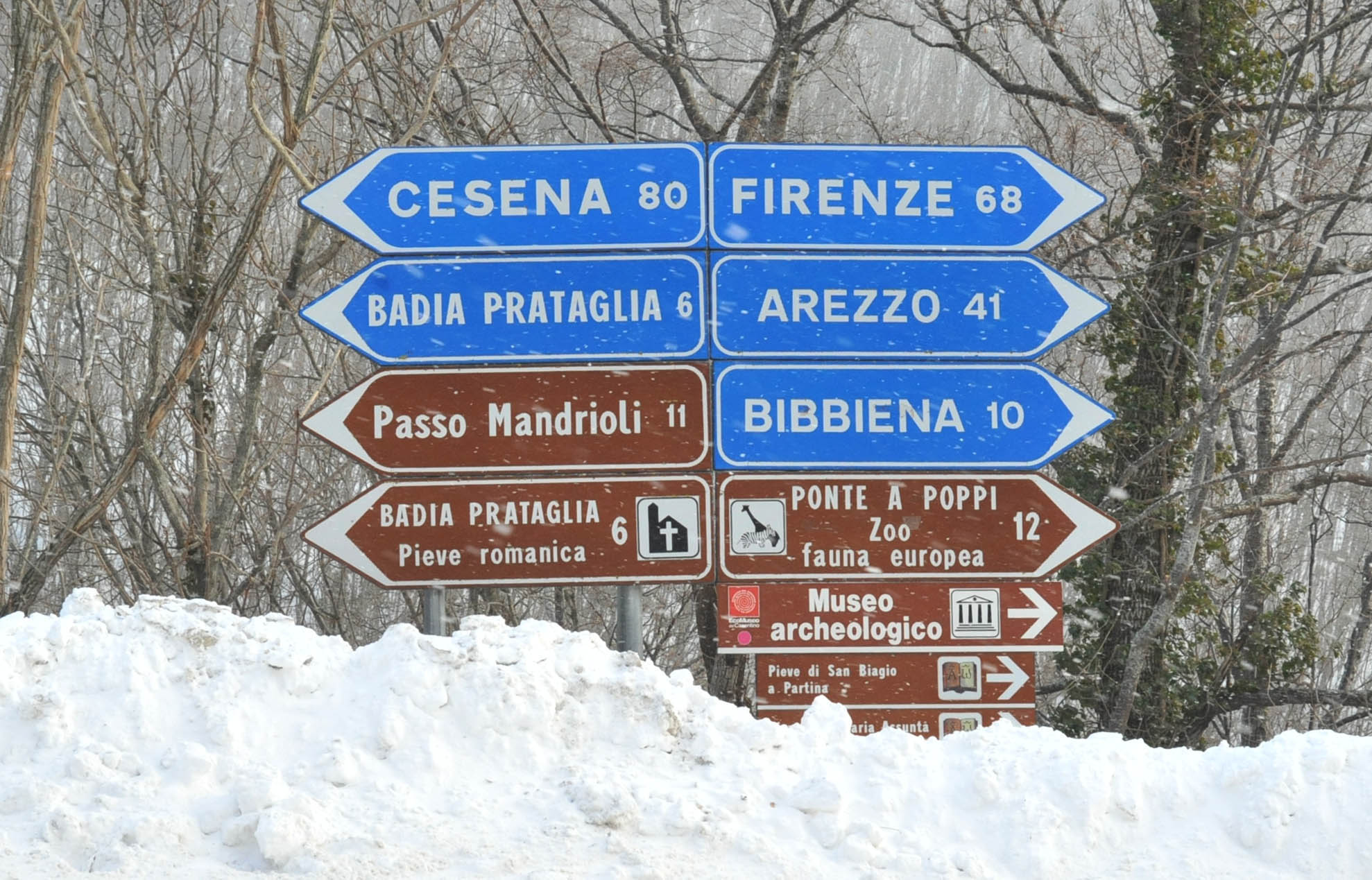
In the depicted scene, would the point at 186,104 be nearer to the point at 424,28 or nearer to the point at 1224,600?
the point at 424,28

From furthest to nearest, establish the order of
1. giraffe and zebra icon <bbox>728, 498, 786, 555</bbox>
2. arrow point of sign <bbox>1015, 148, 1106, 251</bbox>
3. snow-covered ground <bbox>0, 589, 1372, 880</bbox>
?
arrow point of sign <bbox>1015, 148, 1106, 251</bbox> → giraffe and zebra icon <bbox>728, 498, 786, 555</bbox> → snow-covered ground <bbox>0, 589, 1372, 880</bbox>

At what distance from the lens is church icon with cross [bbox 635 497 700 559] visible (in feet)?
14.7

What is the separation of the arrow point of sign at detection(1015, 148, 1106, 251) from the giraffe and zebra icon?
134cm

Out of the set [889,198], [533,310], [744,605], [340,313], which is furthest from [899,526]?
[340,313]

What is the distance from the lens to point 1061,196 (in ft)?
15.1

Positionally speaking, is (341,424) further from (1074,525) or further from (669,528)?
(1074,525)

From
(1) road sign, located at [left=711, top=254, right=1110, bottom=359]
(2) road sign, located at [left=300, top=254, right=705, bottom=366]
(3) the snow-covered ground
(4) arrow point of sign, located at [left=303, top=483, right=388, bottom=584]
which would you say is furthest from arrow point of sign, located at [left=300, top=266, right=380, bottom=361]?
(1) road sign, located at [left=711, top=254, right=1110, bottom=359]

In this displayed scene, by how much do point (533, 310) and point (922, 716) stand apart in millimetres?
2002

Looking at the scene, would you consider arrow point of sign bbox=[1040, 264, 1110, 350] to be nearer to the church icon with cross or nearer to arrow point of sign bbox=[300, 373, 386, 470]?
the church icon with cross

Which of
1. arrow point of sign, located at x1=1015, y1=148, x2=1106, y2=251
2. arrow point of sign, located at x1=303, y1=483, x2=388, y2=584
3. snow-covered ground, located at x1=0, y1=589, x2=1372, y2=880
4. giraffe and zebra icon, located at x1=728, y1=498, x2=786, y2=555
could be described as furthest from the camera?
arrow point of sign, located at x1=1015, y1=148, x2=1106, y2=251

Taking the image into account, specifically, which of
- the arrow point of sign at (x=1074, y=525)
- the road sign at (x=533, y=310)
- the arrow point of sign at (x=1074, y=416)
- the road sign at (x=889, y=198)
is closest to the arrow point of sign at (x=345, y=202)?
the road sign at (x=533, y=310)

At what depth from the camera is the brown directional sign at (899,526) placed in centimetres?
452

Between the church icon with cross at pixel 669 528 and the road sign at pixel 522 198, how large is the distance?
0.92 meters

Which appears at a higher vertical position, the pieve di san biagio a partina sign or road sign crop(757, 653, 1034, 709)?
the pieve di san biagio a partina sign
